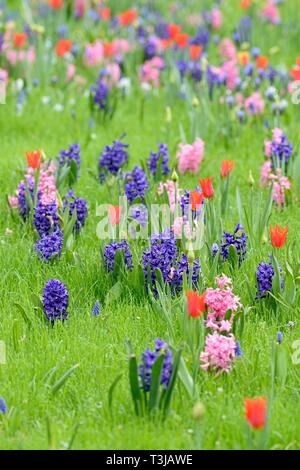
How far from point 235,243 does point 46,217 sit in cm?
97

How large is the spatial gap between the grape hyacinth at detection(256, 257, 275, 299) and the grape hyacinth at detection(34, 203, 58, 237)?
1124 millimetres

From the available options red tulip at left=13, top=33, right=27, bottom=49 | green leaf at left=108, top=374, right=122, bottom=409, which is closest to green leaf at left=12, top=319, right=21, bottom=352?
green leaf at left=108, top=374, right=122, bottom=409

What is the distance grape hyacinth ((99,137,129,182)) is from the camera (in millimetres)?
5352

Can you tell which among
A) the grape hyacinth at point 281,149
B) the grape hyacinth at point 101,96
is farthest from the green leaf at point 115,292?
the grape hyacinth at point 101,96

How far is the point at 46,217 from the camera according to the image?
15.0 feet

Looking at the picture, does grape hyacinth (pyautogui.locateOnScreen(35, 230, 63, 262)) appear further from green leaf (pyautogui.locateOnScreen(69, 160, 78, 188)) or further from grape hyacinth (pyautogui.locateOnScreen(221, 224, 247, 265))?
green leaf (pyautogui.locateOnScreen(69, 160, 78, 188))

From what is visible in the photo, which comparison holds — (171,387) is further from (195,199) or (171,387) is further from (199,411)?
(195,199)

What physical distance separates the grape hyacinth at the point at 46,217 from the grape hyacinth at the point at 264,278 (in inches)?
44.2

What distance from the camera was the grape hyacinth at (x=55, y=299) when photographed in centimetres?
384

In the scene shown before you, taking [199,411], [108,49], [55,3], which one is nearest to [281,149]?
[108,49]

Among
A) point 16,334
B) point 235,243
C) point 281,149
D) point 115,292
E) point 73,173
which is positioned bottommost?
point 16,334

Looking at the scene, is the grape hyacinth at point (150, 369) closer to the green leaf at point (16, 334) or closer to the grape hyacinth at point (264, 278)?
the green leaf at point (16, 334)

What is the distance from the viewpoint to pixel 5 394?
339 cm

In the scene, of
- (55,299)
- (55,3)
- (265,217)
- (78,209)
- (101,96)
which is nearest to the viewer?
(55,299)
